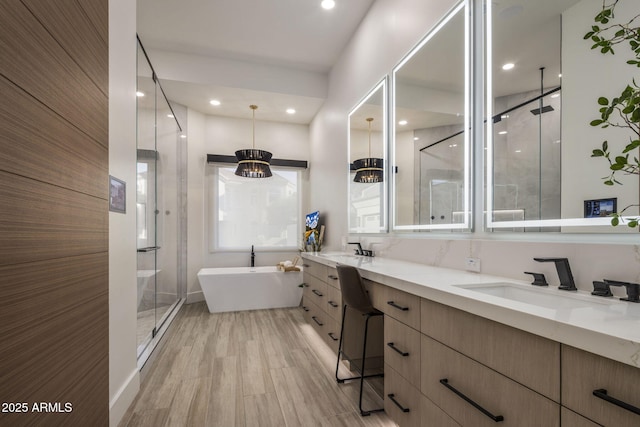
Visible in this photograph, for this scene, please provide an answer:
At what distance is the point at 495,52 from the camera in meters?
1.69

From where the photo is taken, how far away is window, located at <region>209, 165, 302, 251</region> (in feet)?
17.0

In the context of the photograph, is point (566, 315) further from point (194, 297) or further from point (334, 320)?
point (194, 297)

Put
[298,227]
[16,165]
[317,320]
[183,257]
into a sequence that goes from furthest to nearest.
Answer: [298,227] < [183,257] < [317,320] < [16,165]

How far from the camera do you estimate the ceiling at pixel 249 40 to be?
319 cm

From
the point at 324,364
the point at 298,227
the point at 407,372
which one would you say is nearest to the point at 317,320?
the point at 324,364

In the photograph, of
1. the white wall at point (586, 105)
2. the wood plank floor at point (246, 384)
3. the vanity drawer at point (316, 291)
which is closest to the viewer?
the white wall at point (586, 105)

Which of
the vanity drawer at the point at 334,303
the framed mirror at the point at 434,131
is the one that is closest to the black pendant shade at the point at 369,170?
the framed mirror at the point at 434,131

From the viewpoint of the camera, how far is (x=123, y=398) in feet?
6.18

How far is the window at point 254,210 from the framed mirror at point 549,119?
4097 mm

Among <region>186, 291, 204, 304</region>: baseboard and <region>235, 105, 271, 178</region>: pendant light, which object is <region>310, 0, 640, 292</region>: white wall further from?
<region>186, 291, 204, 304</region>: baseboard

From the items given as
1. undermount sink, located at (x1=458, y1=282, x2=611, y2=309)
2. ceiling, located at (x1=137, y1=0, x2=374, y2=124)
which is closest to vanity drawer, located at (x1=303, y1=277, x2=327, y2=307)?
undermount sink, located at (x1=458, y1=282, x2=611, y2=309)

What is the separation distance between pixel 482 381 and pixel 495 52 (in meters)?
1.66

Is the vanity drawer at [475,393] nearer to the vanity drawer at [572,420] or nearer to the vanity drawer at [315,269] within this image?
the vanity drawer at [572,420]

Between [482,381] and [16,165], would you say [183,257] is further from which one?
[482,381]
